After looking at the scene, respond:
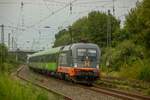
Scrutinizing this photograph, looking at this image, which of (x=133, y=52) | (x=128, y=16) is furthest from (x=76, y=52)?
(x=133, y=52)

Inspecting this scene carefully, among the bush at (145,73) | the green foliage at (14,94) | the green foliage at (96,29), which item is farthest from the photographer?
the green foliage at (96,29)

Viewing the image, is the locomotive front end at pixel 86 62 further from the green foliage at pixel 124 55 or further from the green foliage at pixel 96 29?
the green foliage at pixel 96 29

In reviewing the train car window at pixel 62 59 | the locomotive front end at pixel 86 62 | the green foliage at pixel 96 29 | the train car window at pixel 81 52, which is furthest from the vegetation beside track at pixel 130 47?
the train car window at pixel 81 52

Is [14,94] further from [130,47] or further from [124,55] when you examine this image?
[124,55]

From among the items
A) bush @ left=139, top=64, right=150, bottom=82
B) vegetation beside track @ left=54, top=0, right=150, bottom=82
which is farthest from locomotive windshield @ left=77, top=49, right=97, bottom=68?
bush @ left=139, top=64, right=150, bottom=82

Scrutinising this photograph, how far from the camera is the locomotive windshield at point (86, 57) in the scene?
3238 centimetres

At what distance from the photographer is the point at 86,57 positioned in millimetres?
32594

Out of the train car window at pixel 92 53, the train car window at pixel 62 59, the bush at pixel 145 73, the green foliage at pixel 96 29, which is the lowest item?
Answer: the bush at pixel 145 73

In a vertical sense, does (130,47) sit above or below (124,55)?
above

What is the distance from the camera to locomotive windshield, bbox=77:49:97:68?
32.4m

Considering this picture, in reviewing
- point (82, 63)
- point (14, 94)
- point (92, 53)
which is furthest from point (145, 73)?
point (14, 94)

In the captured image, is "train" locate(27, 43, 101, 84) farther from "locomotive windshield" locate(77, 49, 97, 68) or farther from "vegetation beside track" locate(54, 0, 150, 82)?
"vegetation beside track" locate(54, 0, 150, 82)

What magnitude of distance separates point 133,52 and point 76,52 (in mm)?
16713

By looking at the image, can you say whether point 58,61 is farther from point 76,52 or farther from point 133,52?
point 133,52
